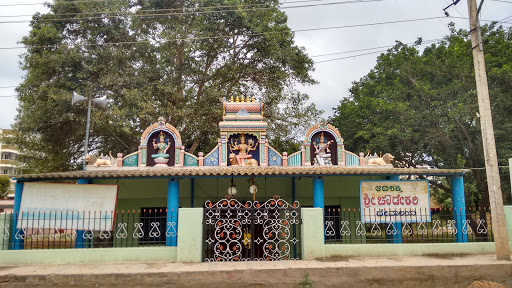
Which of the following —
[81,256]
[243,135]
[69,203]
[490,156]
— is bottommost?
[81,256]

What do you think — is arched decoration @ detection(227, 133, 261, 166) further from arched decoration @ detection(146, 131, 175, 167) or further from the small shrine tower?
arched decoration @ detection(146, 131, 175, 167)

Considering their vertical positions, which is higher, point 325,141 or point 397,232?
point 325,141

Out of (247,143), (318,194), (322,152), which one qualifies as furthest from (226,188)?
(318,194)

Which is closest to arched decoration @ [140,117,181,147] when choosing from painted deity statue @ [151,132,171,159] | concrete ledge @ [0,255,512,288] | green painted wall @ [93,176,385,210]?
painted deity statue @ [151,132,171,159]

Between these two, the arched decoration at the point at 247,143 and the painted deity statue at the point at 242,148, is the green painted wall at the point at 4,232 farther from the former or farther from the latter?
the painted deity statue at the point at 242,148

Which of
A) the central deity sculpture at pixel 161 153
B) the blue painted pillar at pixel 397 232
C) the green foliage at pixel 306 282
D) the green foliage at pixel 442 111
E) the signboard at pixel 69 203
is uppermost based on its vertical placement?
the green foliage at pixel 442 111

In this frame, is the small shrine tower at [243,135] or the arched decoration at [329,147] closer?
the small shrine tower at [243,135]

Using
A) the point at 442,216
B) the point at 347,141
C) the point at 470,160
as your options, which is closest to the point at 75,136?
the point at 347,141

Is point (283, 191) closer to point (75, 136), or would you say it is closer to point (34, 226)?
point (34, 226)

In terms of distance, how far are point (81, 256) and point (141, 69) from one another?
11219mm

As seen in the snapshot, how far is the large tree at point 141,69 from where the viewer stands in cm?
1673

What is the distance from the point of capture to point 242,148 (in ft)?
40.8

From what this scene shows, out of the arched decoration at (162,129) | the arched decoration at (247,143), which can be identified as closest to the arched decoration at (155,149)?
the arched decoration at (162,129)

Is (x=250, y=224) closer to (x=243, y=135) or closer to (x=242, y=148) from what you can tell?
(x=242, y=148)
